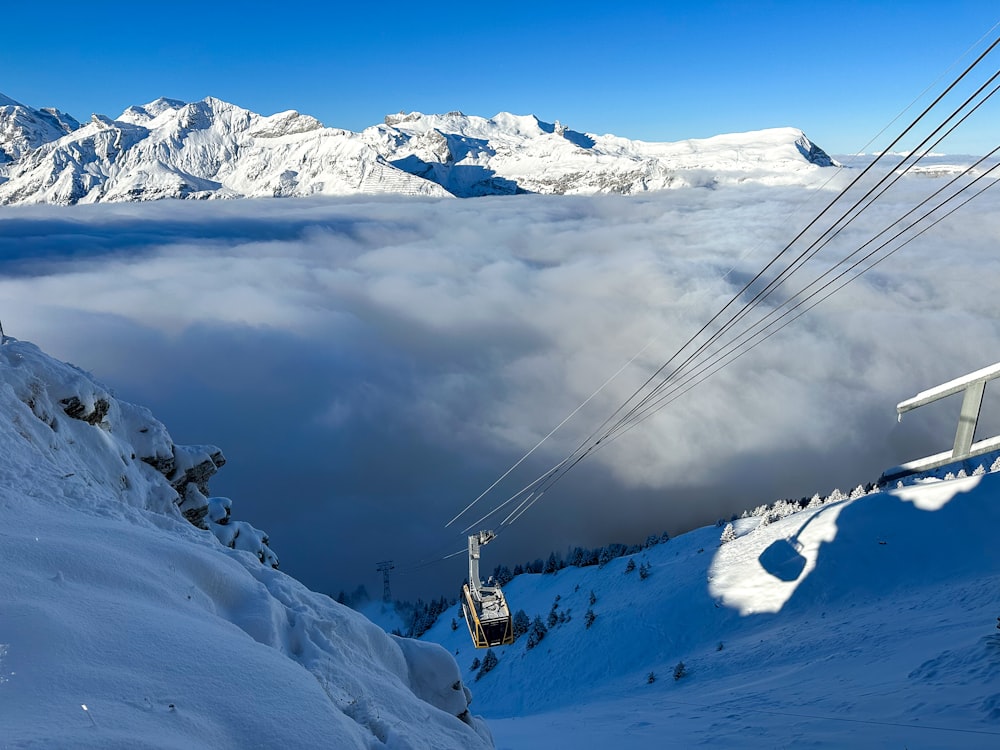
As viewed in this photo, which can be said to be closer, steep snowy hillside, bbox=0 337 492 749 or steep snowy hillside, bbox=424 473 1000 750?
steep snowy hillside, bbox=0 337 492 749

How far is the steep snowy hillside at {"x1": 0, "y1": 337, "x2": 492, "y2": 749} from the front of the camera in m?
5.76

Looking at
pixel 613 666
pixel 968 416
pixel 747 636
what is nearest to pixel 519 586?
pixel 613 666

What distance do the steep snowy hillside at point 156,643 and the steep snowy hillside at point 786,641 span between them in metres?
10.6

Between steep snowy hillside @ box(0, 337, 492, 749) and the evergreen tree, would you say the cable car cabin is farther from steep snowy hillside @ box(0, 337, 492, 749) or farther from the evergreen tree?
the evergreen tree

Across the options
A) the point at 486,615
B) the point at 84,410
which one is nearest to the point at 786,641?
the point at 486,615

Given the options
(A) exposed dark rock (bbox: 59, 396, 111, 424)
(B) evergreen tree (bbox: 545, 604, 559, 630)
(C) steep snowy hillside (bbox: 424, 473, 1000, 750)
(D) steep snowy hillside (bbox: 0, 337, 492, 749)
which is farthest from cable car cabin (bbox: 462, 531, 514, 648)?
(B) evergreen tree (bbox: 545, 604, 559, 630)

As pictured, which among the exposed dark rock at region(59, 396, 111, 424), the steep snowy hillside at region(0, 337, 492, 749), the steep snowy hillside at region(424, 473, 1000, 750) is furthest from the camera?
the exposed dark rock at region(59, 396, 111, 424)

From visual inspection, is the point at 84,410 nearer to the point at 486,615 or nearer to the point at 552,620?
the point at 486,615

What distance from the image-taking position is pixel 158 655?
22.1 ft

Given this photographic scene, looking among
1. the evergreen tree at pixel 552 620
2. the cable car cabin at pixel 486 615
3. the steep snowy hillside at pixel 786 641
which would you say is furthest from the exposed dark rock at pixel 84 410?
the evergreen tree at pixel 552 620

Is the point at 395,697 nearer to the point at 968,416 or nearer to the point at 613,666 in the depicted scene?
the point at 968,416

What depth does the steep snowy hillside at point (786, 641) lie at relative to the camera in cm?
1689

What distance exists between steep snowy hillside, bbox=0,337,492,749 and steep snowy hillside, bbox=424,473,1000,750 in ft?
34.8

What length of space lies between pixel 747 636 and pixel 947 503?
1544cm
